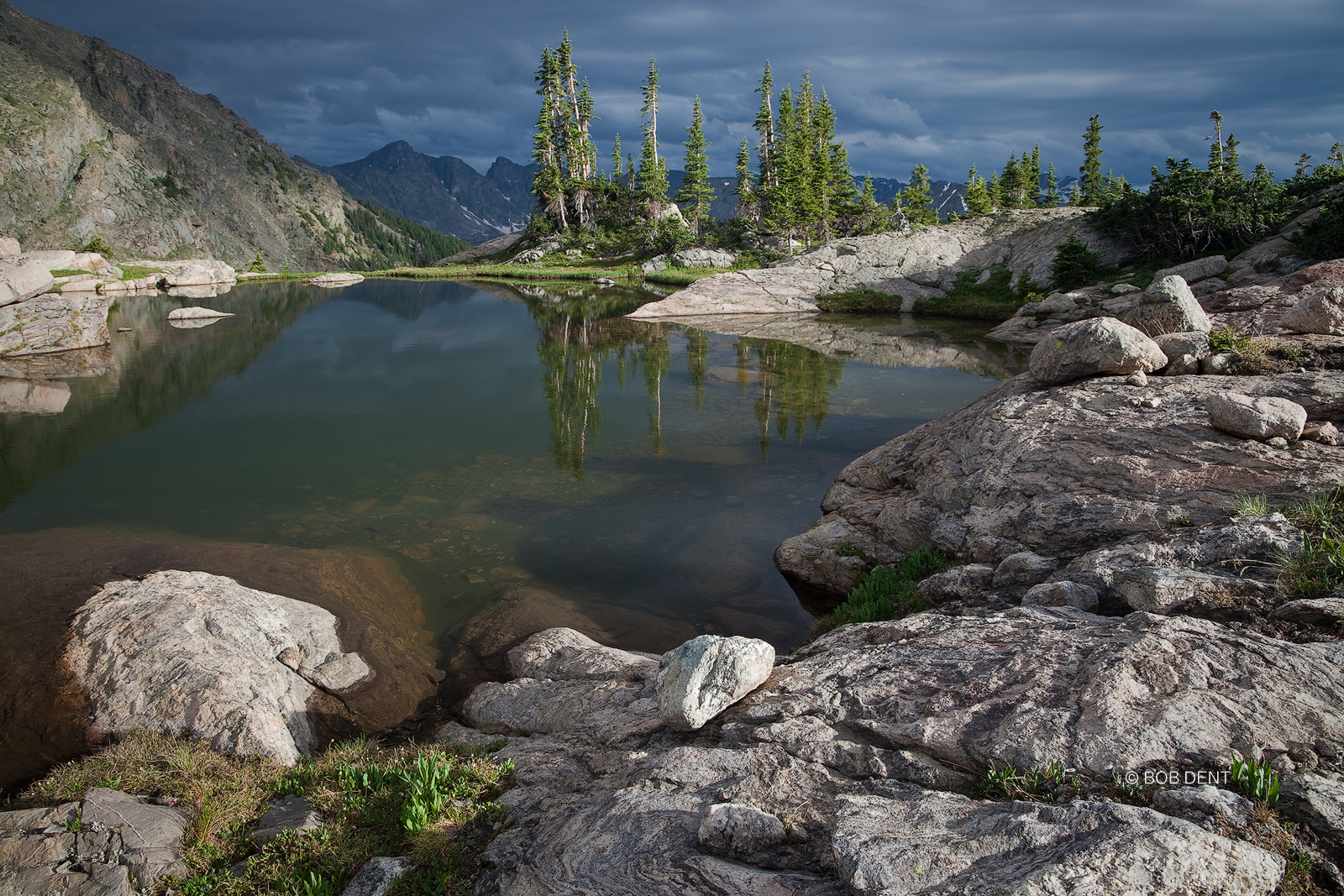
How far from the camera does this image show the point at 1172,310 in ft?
46.1

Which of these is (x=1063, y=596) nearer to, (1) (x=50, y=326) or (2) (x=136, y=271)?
(1) (x=50, y=326)

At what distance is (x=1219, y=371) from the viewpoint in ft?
40.3

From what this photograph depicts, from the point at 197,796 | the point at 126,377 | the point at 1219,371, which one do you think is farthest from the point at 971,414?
the point at 126,377

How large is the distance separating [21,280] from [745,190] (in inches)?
3088

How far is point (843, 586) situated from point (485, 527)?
7570 millimetres

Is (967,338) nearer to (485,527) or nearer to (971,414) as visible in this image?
(971,414)

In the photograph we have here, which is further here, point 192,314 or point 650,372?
point 192,314

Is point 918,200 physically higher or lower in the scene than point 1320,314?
higher

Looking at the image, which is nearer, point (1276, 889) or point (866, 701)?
point (1276, 889)

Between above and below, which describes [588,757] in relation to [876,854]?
below

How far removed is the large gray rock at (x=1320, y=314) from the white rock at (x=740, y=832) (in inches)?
582

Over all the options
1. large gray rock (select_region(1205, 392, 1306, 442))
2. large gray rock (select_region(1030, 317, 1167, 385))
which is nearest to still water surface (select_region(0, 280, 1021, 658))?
large gray rock (select_region(1030, 317, 1167, 385))

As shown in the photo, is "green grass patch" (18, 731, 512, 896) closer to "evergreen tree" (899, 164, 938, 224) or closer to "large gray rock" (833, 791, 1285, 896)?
"large gray rock" (833, 791, 1285, 896)

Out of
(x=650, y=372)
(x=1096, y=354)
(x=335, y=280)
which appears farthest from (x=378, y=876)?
(x=335, y=280)
